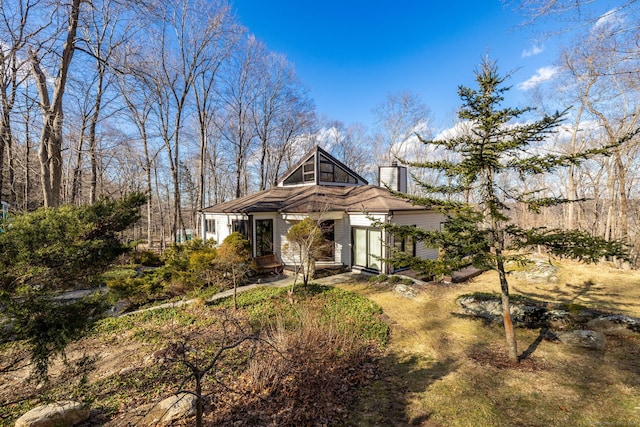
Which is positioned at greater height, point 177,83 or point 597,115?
point 177,83

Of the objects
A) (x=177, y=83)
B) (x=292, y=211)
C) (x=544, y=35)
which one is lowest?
(x=292, y=211)

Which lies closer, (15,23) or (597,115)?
(15,23)

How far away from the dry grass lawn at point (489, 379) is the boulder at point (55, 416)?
414 centimetres

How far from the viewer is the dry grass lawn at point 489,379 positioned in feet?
13.4

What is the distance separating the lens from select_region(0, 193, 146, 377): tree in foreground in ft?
9.62

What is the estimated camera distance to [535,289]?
35.2ft

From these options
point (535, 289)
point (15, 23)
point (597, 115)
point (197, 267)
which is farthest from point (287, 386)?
point (597, 115)

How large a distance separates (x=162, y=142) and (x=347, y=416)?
834 inches

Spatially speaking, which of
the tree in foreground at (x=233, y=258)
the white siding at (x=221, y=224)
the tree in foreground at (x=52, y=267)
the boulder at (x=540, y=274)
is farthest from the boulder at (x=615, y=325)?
the white siding at (x=221, y=224)

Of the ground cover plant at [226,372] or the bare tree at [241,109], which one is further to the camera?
the bare tree at [241,109]

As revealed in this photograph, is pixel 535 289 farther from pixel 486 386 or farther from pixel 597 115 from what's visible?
pixel 597 115

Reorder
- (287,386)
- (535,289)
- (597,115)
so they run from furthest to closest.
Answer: (597,115), (535,289), (287,386)

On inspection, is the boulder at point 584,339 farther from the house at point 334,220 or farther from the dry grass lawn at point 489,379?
the house at point 334,220

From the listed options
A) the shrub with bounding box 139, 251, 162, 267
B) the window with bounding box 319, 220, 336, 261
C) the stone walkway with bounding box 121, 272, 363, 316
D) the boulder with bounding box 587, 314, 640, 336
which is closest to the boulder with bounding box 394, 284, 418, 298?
the stone walkway with bounding box 121, 272, 363, 316
